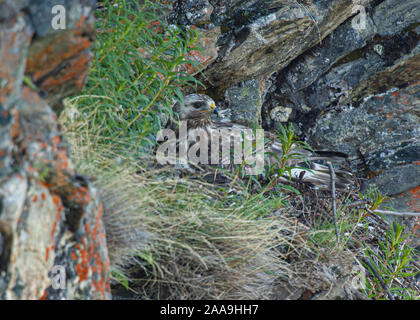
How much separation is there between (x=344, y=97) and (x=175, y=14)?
6.24 ft

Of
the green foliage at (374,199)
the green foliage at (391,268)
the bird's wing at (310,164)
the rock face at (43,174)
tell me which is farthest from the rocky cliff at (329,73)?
the rock face at (43,174)

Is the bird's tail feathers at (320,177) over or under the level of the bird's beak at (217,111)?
under

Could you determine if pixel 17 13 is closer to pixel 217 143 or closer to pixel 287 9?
pixel 217 143

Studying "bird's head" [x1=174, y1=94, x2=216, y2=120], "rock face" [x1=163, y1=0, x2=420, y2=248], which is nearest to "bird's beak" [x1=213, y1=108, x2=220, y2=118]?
"rock face" [x1=163, y1=0, x2=420, y2=248]

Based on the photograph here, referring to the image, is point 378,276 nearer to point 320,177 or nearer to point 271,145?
point 320,177

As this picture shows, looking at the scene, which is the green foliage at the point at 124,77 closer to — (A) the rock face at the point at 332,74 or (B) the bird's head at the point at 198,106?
(B) the bird's head at the point at 198,106

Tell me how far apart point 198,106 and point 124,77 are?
1211 millimetres

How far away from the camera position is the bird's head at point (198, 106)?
3.54 metres

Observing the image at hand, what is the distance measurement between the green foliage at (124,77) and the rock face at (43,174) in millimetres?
619

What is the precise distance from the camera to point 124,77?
2.44m

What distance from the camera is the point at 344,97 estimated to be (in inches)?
156

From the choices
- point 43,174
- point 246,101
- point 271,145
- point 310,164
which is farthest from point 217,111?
point 43,174
